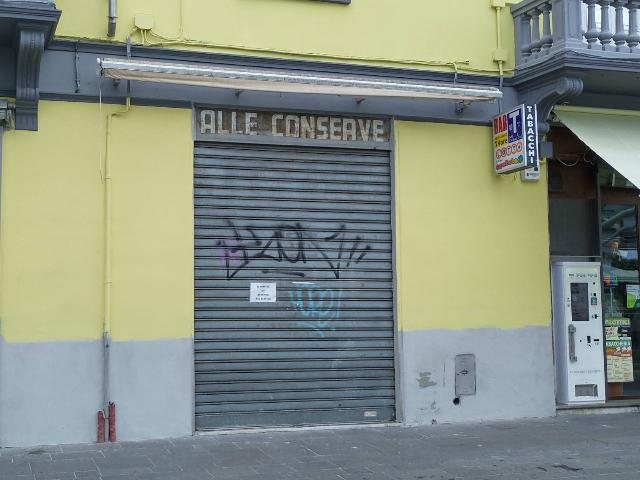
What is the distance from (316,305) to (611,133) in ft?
15.5

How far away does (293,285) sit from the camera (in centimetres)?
1009

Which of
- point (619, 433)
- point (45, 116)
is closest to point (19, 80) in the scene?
point (45, 116)

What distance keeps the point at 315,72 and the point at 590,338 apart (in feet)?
17.6

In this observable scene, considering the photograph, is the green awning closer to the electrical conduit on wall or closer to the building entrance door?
the building entrance door

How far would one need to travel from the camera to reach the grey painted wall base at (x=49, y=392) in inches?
343

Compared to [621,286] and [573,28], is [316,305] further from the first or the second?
[621,286]

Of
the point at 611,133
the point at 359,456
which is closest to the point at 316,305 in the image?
the point at 359,456

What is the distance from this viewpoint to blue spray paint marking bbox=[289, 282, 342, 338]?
10086 millimetres

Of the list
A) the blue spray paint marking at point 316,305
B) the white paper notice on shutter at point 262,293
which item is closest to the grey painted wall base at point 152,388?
the white paper notice on shutter at point 262,293

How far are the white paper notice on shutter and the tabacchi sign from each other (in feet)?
11.2

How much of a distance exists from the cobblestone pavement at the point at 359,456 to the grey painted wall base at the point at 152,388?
0.62 feet

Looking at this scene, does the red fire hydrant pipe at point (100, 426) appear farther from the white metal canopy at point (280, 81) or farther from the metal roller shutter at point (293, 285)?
the white metal canopy at point (280, 81)

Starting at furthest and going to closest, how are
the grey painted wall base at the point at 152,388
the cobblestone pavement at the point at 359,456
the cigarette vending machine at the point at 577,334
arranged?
1. the cigarette vending machine at the point at 577,334
2. the grey painted wall base at the point at 152,388
3. the cobblestone pavement at the point at 359,456

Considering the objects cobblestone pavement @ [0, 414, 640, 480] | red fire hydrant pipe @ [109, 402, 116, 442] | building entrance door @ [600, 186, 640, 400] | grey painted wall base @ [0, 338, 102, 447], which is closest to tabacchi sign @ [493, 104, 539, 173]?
building entrance door @ [600, 186, 640, 400]
